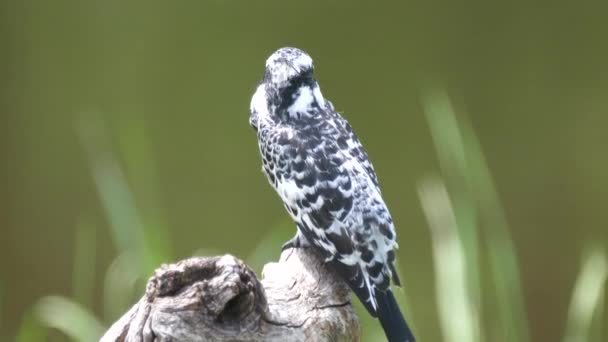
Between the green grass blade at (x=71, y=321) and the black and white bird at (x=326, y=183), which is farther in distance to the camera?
the green grass blade at (x=71, y=321)

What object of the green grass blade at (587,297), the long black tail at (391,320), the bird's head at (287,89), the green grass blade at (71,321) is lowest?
the green grass blade at (587,297)

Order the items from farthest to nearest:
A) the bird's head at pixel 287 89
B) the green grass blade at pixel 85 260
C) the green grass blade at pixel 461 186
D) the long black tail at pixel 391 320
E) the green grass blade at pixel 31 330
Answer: the green grass blade at pixel 85 260 < the green grass blade at pixel 31 330 < the green grass blade at pixel 461 186 < the bird's head at pixel 287 89 < the long black tail at pixel 391 320

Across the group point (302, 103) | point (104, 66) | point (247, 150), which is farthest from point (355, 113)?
point (302, 103)

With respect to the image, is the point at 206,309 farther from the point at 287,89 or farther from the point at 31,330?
the point at 31,330

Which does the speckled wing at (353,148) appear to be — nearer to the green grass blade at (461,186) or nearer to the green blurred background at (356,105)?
the green grass blade at (461,186)

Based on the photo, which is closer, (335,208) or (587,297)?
(335,208)

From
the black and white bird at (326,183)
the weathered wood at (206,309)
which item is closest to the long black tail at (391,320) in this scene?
the black and white bird at (326,183)

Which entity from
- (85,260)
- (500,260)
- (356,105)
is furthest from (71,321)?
(356,105)

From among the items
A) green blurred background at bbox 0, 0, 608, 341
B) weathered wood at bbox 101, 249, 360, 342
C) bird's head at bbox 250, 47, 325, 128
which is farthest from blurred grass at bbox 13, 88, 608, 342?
weathered wood at bbox 101, 249, 360, 342
